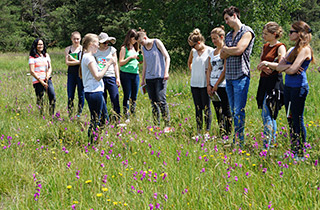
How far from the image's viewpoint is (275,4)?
13977 mm

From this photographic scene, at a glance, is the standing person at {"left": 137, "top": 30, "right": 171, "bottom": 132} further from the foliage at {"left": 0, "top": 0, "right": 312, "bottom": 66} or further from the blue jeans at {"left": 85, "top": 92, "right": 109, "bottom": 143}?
the foliage at {"left": 0, "top": 0, "right": 312, "bottom": 66}

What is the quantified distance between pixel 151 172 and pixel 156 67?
2.90 metres

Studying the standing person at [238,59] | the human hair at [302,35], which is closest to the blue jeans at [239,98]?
the standing person at [238,59]

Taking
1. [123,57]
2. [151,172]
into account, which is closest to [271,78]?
[151,172]

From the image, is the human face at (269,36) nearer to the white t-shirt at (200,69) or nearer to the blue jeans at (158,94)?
the white t-shirt at (200,69)

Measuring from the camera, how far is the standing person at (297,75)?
3.81 m

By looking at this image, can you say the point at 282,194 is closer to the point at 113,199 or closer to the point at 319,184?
the point at 319,184

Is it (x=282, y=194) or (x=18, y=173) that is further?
(x=18, y=173)

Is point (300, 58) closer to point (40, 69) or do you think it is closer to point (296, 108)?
point (296, 108)

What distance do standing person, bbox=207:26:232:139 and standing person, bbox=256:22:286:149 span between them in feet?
2.14

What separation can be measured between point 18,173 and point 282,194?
117 inches

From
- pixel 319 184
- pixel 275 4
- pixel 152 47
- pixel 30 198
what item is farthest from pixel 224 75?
pixel 275 4

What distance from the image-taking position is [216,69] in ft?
16.1

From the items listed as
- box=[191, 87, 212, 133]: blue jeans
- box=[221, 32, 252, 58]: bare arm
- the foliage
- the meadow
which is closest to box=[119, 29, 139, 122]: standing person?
the meadow
